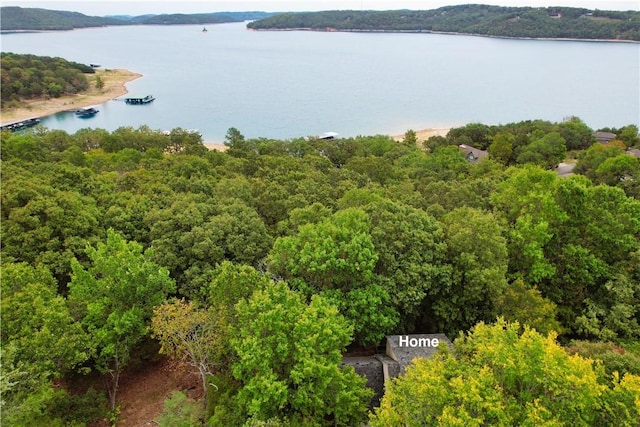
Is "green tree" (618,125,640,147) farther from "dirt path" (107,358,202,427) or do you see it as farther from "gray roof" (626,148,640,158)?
"dirt path" (107,358,202,427)

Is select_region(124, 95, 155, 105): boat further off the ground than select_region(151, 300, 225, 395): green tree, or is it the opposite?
select_region(151, 300, 225, 395): green tree

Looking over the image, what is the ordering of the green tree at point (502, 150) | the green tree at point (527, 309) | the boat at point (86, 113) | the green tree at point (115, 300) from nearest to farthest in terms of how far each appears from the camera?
the green tree at point (115, 300), the green tree at point (527, 309), the green tree at point (502, 150), the boat at point (86, 113)

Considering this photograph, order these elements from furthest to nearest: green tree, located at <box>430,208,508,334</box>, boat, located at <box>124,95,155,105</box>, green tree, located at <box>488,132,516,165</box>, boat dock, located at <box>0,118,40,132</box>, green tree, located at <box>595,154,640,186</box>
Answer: boat, located at <box>124,95,155,105</box> → boat dock, located at <box>0,118,40,132</box> → green tree, located at <box>488,132,516,165</box> → green tree, located at <box>595,154,640,186</box> → green tree, located at <box>430,208,508,334</box>

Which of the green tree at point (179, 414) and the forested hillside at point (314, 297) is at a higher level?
the forested hillside at point (314, 297)

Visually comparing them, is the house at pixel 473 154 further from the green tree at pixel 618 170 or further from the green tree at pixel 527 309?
the green tree at pixel 527 309

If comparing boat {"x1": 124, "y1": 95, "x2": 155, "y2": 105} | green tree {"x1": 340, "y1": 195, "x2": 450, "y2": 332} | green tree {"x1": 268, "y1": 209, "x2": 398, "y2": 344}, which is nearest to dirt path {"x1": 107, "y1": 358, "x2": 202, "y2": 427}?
green tree {"x1": 268, "y1": 209, "x2": 398, "y2": 344}

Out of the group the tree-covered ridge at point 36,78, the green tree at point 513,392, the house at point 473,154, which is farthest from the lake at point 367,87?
the green tree at point 513,392
